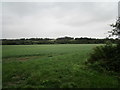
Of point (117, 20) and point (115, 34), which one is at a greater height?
point (117, 20)

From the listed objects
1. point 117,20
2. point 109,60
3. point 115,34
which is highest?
point 117,20

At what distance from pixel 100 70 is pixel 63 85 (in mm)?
3870

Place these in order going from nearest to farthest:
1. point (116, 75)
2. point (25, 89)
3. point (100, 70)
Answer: point (25, 89) → point (116, 75) → point (100, 70)

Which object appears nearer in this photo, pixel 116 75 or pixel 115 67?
pixel 116 75

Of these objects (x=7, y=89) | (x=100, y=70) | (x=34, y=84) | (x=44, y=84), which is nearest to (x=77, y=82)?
(x=44, y=84)

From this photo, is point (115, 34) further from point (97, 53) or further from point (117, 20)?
point (97, 53)

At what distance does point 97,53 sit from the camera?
1122 centimetres

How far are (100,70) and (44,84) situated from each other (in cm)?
440

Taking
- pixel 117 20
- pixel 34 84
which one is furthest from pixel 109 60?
pixel 34 84

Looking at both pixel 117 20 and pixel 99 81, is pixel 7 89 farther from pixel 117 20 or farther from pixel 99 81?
pixel 117 20

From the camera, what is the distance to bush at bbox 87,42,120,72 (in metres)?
9.38

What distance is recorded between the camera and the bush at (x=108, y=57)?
9381mm

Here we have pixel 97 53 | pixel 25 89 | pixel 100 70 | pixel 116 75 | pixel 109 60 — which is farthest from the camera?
pixel 97 53

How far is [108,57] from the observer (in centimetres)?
1027
